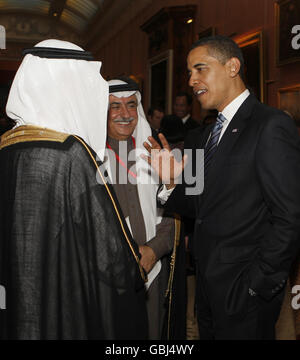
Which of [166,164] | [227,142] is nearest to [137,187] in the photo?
[166,164]

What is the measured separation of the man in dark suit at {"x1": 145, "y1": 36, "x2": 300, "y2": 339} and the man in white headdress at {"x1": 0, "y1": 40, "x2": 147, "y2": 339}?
1.66ft

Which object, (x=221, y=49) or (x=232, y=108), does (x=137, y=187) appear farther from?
(x=221, y=49)

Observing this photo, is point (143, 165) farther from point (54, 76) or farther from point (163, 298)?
point (54, 76)

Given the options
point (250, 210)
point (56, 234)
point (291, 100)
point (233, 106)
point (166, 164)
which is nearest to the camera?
point (56, 234)

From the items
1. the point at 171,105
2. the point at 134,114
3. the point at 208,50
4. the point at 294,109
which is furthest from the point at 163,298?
the point at 171,105

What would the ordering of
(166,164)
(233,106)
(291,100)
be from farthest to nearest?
(291,100), (166,164), (233,106)

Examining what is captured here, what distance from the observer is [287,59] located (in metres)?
4.16

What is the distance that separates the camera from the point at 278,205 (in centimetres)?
165

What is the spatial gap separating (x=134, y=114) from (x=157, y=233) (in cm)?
86

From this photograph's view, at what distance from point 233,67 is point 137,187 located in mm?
1035

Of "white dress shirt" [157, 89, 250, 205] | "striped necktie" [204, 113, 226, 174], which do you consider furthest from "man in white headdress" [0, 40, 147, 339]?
"white dress shirt" [157, 89, 250, 205]

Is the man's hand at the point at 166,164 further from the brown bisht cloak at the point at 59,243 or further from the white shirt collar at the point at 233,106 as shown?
the brown bisht cloak at the point at 59,243

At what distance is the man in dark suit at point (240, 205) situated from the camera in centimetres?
166

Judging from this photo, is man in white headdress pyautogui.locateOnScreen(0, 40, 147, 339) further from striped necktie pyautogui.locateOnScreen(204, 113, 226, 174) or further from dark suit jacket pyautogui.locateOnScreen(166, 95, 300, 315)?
striped necktie pyautogui.locateOnScreen(204, 113, 226, 174)
